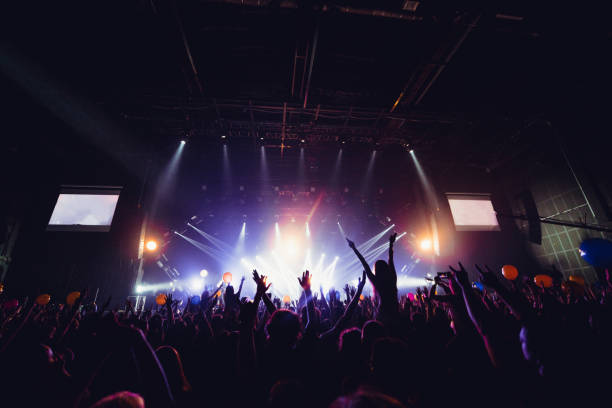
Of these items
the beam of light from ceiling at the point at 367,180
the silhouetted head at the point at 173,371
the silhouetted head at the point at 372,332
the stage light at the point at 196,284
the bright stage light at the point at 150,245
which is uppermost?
the beam of light from ceiling at the point at 367,180

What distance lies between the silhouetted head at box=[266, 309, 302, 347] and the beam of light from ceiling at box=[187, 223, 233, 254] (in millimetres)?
14109

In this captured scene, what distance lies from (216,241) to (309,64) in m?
12.8

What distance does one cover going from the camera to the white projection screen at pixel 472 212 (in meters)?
12.7

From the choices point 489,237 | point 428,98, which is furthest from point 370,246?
point 428,98

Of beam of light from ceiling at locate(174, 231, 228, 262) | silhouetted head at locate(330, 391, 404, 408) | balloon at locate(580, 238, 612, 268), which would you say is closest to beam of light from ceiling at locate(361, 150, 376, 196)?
balloon at locate(580, 238, 612, 268)

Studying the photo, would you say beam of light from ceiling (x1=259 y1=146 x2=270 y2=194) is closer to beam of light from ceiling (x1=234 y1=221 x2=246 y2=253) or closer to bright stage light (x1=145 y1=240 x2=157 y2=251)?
beam of light from ceiling (x1=234 y1=221 x2=246 y2=253)

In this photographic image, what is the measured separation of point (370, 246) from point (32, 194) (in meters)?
18.8

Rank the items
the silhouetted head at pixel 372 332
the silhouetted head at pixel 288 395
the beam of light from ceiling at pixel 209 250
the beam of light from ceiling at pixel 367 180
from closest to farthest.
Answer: the silhouetted head at pixel 288 395, the silhouetted head at pixel 372 332, the beam of light from ceiling at pixel 367 180, the beam of light from ceiling at pixel 209 250

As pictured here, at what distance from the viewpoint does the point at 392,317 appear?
2.92 m

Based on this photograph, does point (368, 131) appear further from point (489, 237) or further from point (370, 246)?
point (370, 246)

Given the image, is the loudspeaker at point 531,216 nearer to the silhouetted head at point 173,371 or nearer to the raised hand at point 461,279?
the raised hand at point 461,279

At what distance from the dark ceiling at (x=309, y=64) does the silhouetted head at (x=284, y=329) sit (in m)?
7.24

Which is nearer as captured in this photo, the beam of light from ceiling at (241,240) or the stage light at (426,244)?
the stage light at (426,244)

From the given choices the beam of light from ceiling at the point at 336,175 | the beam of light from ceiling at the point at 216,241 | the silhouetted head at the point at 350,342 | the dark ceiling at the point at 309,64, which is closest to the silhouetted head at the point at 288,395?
the silhouetted head at the point at 350,342
